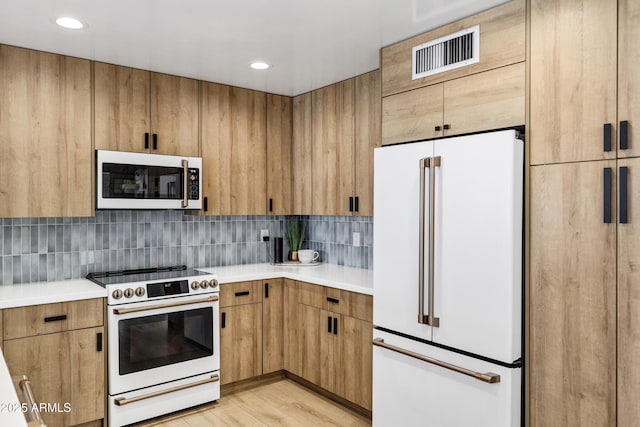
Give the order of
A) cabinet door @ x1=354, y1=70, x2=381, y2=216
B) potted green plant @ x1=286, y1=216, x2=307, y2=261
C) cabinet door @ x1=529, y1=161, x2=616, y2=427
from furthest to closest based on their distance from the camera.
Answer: potted green plant @ x1=286, y1=216, x2=307, y2=261 → cabinet door @ x1=354, y1=70, x2=381, y2=216 → cabinet door @ x1=529, y1=161, x2=616, y2=427

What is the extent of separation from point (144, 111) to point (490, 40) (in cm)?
242

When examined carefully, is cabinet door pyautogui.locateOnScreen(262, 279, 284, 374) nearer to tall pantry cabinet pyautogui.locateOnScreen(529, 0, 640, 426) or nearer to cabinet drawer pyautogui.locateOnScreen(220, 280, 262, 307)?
cabinet drawer pyautogui.locateOnScreen(220, 280, 262, 307)

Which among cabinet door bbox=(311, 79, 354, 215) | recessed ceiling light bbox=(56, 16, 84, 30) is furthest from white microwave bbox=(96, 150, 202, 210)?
cabinet door bbox=(311, 79, 354, 215)

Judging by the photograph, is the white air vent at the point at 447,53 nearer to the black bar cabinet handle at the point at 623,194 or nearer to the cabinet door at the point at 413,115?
the cabinet door at the point at 413,115

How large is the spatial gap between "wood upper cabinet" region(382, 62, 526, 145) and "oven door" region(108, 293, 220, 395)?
180 centimetres

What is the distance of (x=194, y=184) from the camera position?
3633 mm

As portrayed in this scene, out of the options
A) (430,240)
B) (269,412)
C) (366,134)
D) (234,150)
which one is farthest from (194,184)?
(430,240)

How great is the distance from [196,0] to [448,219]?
1.64 meters

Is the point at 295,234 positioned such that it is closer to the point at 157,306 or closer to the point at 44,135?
the point at 157,306

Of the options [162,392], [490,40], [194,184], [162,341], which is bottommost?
[162,392]

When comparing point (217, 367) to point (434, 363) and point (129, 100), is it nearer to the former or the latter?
point (434, 363)

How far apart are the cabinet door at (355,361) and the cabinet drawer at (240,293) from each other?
765 millimetres

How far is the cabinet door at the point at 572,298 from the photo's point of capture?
1.95 meters

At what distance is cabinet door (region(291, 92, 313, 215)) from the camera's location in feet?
13.5
